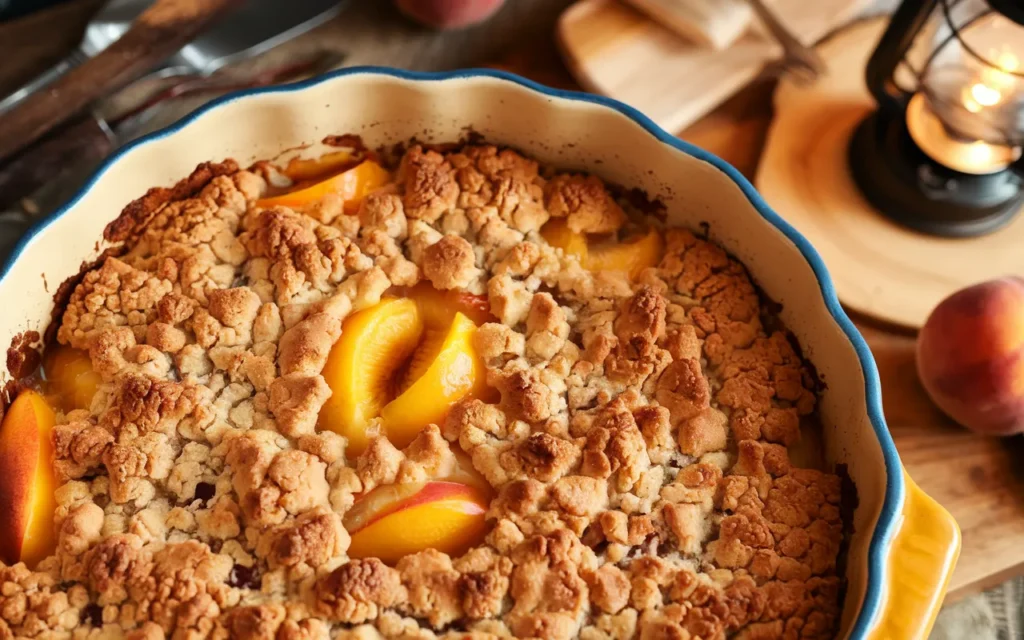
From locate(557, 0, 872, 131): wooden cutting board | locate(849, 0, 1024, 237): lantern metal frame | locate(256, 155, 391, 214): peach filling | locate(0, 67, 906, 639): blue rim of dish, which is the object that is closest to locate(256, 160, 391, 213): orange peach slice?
locate(256, 155, 391, 214): peach filling

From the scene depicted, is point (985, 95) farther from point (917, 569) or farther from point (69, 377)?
point (69, 377)

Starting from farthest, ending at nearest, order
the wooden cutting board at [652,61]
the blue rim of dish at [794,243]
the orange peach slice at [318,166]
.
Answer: the wooden cutting board at [652,61] < the orange peach slice at [318,166] < the blue rim of dish at [794,243]

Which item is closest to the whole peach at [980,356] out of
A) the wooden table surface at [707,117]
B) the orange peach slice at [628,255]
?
the wooden table surface at [707,117]

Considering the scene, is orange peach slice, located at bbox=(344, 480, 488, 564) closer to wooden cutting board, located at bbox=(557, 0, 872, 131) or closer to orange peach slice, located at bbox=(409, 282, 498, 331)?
orange peach slice, located at bbox=(409, 282, 498, 331)

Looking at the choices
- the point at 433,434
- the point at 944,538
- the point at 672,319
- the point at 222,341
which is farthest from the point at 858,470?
the point at 222,341

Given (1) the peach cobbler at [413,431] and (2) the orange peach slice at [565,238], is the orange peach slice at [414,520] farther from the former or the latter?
(2) the orange peach slice at [565,238]
